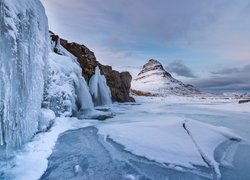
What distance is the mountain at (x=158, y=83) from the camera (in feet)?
369

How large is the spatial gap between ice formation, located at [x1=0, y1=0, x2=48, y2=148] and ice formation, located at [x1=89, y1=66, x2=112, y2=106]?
39.7 feet

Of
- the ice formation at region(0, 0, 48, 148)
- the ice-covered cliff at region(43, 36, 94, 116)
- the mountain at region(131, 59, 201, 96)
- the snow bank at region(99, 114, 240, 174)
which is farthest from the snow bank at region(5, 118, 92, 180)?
the mountain at region(131, 59, 201, 96)

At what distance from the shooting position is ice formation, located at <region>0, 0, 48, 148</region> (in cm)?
420

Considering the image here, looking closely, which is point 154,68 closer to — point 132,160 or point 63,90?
point 63,90

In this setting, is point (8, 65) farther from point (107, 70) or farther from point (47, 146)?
point (107, 70)

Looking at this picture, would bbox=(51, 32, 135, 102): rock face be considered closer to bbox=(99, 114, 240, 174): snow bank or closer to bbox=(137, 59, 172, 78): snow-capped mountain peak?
bbox=(99, 114, 240, 174): snow bank

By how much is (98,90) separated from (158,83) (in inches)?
4354

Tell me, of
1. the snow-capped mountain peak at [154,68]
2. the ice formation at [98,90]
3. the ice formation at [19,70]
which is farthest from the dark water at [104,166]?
the snow-capped mountain peak at [154,68]

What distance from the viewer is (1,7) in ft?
13.5

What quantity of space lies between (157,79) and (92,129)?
5249 inches

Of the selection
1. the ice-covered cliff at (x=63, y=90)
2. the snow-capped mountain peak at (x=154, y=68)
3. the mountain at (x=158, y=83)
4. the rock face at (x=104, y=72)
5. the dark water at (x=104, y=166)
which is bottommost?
the dark water at (x=104, y=166)

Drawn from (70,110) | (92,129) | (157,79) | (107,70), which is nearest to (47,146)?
(92,129)

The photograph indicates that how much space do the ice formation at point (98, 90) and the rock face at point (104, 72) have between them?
455 mm

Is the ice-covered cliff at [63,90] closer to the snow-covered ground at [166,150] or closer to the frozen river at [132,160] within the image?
the snow-covered ground at [166,150]
